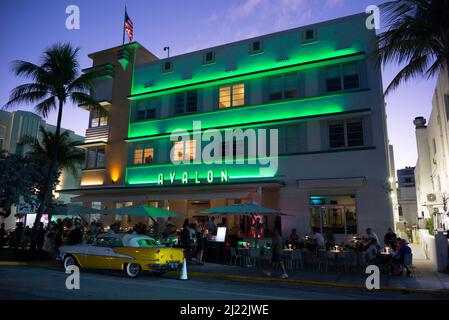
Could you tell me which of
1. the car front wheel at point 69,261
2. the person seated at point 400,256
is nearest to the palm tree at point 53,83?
the car front wheel at point 69,261

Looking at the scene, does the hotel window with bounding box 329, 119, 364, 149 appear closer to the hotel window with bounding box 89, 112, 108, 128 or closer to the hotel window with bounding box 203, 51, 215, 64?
the hotel window with bounding box 203, 51, 215, 64

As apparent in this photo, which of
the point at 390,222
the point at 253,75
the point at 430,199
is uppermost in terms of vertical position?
the point at 253,75

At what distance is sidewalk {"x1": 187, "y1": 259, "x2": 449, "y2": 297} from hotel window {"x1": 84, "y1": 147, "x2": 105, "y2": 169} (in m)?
14.5

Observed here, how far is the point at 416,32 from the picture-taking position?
11844 mm

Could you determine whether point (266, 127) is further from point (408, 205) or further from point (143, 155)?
point (408, 205)

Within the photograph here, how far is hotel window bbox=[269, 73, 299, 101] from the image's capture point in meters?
20.6

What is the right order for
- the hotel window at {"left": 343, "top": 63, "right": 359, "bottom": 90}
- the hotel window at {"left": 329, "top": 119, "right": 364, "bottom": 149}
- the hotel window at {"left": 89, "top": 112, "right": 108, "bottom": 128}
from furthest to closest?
the hotel window at {"left": 89, "top": 112, "right": 108, "bottom": 128} → the hotel window at {"left": 343, "top": 63, "right": 359, "bottom": 90} → the hotel window at {"left": 329, "top": 119, "right": 364, "bottom": 149}

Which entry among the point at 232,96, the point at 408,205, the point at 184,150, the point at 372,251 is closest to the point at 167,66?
the point at 232,96

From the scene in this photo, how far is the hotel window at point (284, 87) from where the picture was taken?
810 inches

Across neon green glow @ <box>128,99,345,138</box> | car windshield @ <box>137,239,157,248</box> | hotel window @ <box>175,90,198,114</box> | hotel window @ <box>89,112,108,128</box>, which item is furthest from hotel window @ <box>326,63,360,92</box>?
hotel window @ <box>89,112,108,128</box>
